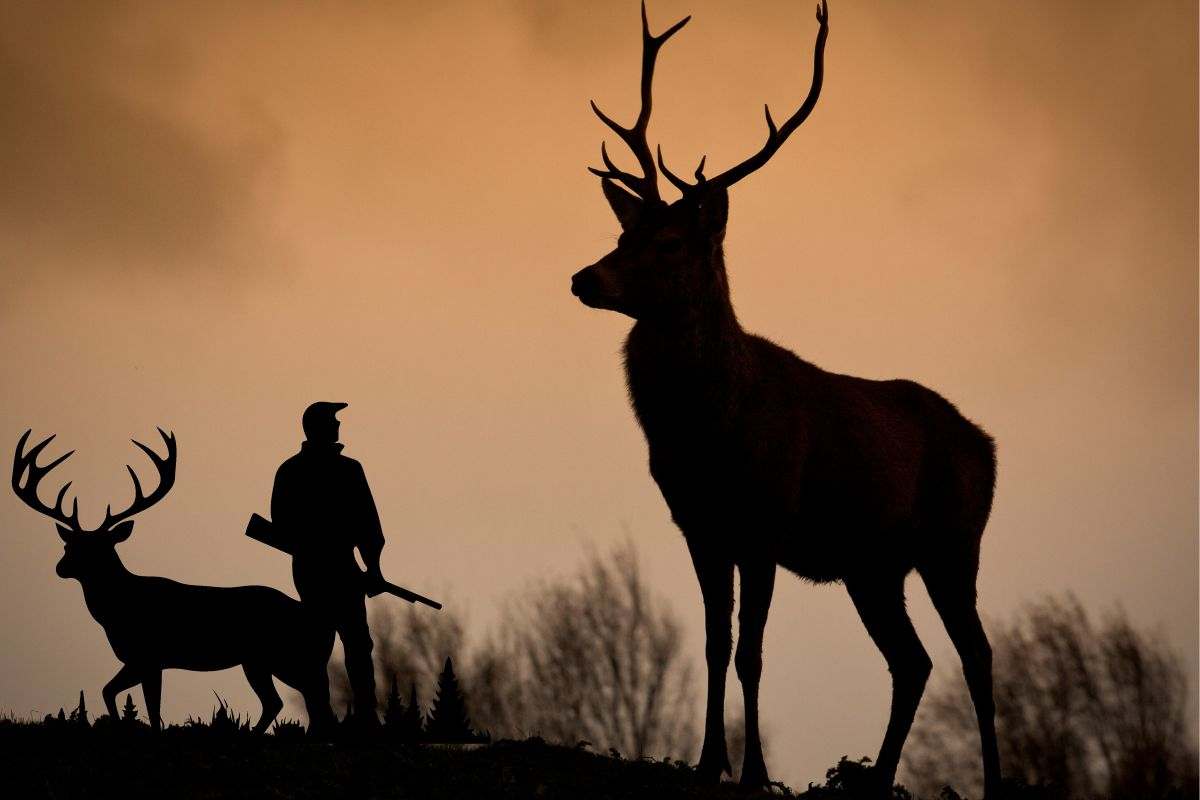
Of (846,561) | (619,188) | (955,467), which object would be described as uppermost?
(619,188)

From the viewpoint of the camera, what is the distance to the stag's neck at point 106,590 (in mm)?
9516

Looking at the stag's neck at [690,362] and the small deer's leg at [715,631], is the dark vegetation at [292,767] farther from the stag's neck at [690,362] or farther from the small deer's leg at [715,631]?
the stag's neck at [690,362]

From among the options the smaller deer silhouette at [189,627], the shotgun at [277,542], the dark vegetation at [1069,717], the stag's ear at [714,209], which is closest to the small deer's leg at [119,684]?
the smaller deer silhouette at [189,627]

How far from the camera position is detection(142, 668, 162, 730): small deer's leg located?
9.02m

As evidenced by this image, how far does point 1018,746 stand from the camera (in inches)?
992

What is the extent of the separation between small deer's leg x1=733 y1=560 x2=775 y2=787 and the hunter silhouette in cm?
216

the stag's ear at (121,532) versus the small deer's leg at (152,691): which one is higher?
the stag's ear at (121,532)

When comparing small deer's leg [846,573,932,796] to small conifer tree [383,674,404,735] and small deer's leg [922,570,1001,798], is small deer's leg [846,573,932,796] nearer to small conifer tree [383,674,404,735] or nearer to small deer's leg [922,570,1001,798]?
small deer's leg [922,570,1001,798]

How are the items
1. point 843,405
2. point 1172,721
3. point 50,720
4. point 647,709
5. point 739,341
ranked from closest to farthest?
point 50,720 → point 739,341 → point 843,405 → point 1172,721 → point 647,709

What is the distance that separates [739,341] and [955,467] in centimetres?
239

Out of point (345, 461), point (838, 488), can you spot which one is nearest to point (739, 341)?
point (838, 488)

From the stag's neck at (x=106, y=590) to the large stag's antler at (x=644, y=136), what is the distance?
13.3 feet

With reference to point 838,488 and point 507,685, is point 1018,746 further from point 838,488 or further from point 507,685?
point 838,488

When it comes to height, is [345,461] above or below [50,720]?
above
